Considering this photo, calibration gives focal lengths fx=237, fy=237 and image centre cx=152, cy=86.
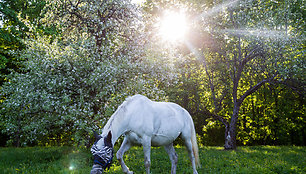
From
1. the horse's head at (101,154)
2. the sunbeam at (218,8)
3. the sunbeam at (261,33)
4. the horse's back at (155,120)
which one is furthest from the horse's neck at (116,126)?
the sunbeam at (218,8)

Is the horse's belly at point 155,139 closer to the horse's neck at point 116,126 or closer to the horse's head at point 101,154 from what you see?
the horse's neck at point 116,126

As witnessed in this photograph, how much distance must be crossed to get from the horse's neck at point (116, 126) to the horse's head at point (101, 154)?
0.71 metres

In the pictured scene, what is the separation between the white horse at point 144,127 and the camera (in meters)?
6.20

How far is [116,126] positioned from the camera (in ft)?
20.5

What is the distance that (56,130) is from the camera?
12.5 metres

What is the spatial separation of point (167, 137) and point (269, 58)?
11800 mm

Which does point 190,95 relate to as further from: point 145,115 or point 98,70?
point 145,115

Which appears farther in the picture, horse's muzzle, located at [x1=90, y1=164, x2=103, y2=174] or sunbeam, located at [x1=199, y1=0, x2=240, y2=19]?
sunbeam, located at [x1=199, y1=0, x2=240, y2=19]

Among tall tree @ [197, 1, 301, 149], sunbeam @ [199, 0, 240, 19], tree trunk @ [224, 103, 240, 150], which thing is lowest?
tree trunk @ [224, 103, 240, 150]

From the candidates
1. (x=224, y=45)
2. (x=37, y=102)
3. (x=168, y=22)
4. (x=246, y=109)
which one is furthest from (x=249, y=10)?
(x=37, y=102)

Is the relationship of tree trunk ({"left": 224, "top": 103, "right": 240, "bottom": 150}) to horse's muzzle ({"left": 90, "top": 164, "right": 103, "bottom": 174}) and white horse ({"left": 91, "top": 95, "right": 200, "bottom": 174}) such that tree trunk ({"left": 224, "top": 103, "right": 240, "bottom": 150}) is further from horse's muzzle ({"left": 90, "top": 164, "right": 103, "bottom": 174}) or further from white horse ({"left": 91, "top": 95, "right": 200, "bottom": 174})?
horse's muzzle ({"left": 90, "top": 164, "right": 103, "bottom": 174})

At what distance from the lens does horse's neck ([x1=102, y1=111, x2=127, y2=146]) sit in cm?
610

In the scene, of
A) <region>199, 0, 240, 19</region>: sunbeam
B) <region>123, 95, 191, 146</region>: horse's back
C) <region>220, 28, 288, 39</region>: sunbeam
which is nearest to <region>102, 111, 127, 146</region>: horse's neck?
<region>123, 95, 191, 146</region>: horse's back

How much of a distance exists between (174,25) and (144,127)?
501 inches
